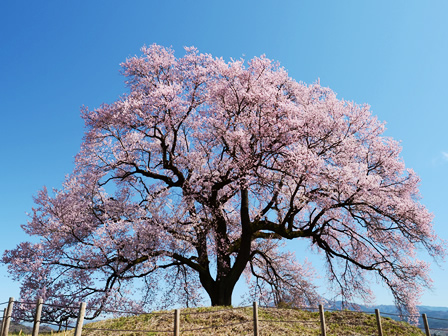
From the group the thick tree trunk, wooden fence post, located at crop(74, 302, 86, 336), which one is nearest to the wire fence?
wooden fence post, located at crop(74, 302, 86, 336)

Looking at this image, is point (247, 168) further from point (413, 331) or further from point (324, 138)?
point (413, 331)

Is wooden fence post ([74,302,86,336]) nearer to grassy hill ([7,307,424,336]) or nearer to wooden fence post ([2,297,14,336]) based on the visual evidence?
grassy hill ([7,307,424,336])

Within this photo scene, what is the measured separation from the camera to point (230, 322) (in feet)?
44.3

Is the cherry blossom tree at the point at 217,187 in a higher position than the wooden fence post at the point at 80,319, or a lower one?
higher

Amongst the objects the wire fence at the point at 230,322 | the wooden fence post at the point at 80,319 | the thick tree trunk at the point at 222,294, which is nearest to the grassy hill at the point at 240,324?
the wire fence at the point at 230,322

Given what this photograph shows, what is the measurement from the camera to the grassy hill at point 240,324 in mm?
12852

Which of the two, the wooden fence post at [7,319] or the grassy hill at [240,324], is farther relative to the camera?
the grassy hill at [240,324]

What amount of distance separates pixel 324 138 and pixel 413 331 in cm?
958

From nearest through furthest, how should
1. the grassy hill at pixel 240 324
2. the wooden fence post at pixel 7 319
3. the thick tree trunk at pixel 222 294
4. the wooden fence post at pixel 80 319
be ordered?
1. the wooden fence post at pixel 80 319
2. the wooden fence post at pixel 7 319
3. the grassy hill at pixel 240 324
4. the thick tree trunk at pixel 222 294

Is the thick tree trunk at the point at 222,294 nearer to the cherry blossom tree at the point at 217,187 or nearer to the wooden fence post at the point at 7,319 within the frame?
the cherry blossom tree at the point at 217,187

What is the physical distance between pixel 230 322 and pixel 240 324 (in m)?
0.40

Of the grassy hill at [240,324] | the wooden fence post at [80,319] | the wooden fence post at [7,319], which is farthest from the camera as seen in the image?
the grassy hill at [240,324]

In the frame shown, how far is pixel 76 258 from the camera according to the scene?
17000 mm

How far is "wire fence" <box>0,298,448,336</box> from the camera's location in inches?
484
